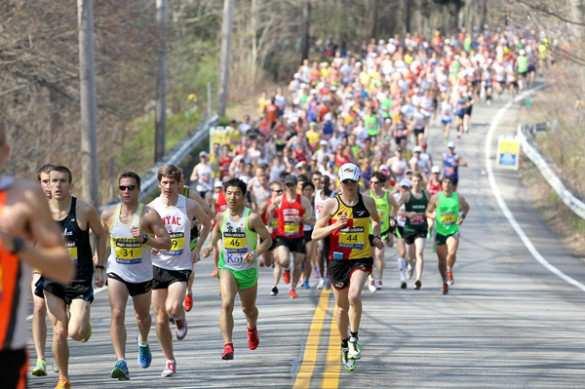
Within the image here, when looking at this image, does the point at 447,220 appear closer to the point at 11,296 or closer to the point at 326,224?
the point at 326,224

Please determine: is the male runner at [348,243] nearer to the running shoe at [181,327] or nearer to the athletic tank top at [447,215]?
the running shoe at [181,327]

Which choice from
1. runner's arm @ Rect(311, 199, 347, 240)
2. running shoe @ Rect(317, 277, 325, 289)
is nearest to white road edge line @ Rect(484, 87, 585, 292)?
running shoe @ Rect(317, 277, 325, 289)

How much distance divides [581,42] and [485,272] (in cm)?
1072

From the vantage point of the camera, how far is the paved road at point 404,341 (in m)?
12.9

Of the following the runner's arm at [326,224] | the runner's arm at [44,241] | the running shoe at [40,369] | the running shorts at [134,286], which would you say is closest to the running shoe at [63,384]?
the running shoe at [40,369]

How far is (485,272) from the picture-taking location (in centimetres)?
2552

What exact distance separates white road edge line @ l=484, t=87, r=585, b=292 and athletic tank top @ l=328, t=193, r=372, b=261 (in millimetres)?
9440

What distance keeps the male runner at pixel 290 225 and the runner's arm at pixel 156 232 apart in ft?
27.1

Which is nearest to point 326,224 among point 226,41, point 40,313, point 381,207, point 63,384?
point 40,313

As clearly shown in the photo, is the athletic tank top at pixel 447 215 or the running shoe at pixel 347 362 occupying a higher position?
the athletic tank top at pixel 447 215

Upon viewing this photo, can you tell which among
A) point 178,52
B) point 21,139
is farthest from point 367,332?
point 178,52

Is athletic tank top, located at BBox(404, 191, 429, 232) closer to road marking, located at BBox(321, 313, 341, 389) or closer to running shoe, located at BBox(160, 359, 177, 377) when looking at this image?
road marking, located at BBox(321, 313, 341, 389)

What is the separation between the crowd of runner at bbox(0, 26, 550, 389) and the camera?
39.3 feet

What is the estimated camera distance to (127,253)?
1269 centimetres
